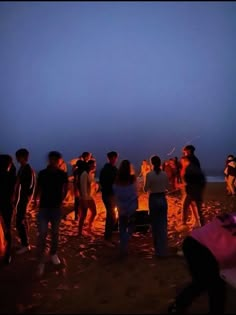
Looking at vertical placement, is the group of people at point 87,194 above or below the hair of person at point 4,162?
below

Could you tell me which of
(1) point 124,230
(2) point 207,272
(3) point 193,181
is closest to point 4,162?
(1) point 124,230

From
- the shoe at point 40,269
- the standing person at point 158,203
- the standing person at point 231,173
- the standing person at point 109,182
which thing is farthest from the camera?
the standing person at point 231,173

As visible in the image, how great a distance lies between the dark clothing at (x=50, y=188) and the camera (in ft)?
19.2

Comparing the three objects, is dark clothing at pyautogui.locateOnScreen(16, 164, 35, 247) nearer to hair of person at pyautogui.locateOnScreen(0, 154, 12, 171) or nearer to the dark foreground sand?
hair of person at pyautogui.locateOnScreen(0, 154, 12, 171)

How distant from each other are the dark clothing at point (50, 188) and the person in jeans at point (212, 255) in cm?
265

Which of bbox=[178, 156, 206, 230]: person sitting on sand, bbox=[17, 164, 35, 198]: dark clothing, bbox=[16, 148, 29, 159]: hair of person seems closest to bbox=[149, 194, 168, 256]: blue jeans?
bbox=[178, 156, 206, 230]: person sitting on sand

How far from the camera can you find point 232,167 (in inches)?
559

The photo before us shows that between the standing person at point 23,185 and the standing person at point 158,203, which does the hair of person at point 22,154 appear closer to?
the standing person at point 23,185

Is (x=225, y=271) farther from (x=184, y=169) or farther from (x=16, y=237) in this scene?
(x=16, y=237)

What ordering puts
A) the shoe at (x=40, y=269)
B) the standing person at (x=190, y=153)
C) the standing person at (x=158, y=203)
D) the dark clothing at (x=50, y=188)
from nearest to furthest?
the shoe at (x=40, y=269) → the dark clothing at (x=50, y=188) → the standing person at (x=158, y=203) → the standing person at (x=190, y=153)

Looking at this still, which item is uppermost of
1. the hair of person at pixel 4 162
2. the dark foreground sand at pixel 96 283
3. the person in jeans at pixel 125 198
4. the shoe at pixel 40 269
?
the hair of person at pixel 4 162

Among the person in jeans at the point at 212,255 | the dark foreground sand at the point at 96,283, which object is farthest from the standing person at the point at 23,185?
the person in jeans at the point at 212,255

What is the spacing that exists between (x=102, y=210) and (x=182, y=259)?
219 inches

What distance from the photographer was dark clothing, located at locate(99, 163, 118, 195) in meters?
7.32
